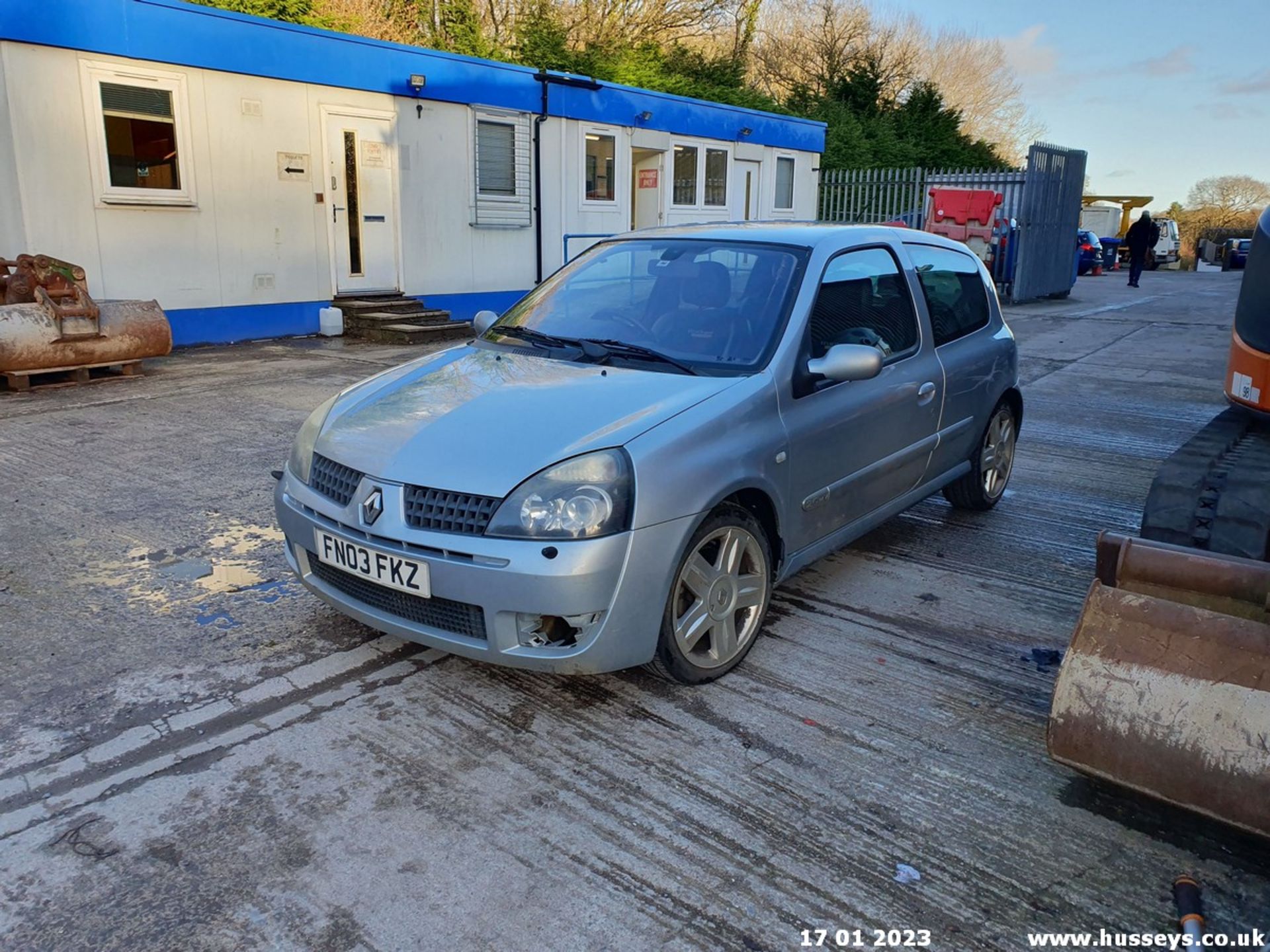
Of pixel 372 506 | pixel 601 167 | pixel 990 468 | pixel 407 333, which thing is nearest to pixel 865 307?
pixel 990 468

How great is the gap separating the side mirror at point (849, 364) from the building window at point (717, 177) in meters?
16.2

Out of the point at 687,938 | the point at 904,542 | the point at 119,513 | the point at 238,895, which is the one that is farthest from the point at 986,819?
the point at 119,513

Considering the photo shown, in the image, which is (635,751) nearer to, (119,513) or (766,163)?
(119,513)

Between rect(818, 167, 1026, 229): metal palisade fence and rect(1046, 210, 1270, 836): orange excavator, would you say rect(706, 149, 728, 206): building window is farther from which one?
rect(1046, 210, 1270, 836): orange excavator

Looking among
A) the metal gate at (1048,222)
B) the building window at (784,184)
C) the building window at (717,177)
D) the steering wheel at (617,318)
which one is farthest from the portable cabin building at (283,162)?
the steering wheel at (617,318)

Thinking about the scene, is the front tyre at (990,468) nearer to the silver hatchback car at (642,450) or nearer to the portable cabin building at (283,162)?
the silver hatchback car at (642,450)

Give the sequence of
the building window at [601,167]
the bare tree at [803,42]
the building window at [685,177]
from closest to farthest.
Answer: the building window at [601,167] < the building window at [685,177] < the bare tree at [803,42]

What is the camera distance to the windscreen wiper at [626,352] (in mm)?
3828

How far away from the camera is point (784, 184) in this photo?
21.6 meters

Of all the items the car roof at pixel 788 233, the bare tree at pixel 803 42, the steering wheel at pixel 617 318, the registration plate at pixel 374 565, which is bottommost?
the registration plate at pixel 374 565

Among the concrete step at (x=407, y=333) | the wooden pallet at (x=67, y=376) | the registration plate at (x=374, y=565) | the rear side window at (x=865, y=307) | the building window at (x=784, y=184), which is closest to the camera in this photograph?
the registration plate at (x=374, y=565)

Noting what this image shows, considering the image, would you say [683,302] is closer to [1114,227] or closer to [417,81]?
[417,81]

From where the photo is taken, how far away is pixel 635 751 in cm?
314

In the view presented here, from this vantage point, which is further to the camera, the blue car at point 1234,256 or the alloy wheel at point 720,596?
the blue car at point 1234,256
